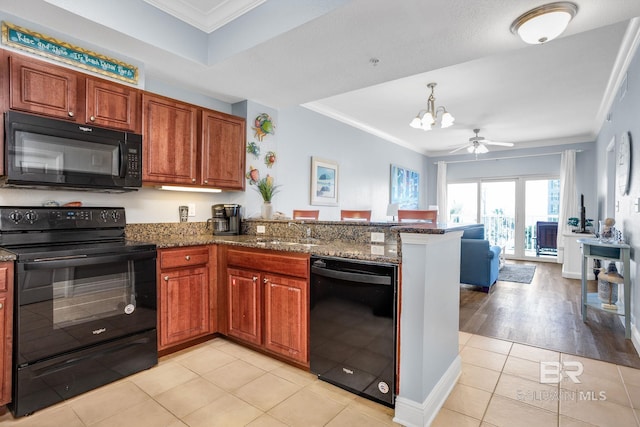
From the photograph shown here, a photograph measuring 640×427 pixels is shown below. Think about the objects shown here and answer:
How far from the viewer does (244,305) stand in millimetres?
2621

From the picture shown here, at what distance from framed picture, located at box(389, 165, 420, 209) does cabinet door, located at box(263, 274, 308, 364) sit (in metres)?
4.81

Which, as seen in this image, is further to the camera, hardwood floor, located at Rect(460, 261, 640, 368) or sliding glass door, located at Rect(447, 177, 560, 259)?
sliding glass door, located at Rect(447, 177, 560, 259)

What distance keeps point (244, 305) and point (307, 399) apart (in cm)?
90

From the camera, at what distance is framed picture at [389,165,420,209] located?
272 inches

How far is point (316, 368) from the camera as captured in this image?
2.21 metres

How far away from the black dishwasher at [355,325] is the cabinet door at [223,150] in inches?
61.2

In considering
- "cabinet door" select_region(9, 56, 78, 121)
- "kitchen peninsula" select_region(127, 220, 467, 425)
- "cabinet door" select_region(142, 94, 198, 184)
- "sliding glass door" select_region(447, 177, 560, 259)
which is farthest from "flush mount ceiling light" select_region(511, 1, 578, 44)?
"sliding glass door" select_region(447, 177, 560, 259)

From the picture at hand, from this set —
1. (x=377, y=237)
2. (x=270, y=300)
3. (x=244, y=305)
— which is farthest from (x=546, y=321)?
(x=244, y=305)

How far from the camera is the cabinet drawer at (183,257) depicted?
2.49 metres

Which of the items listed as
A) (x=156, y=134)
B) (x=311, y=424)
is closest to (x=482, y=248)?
(x=311, y=424)

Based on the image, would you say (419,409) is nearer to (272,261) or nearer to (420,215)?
(272,261)
